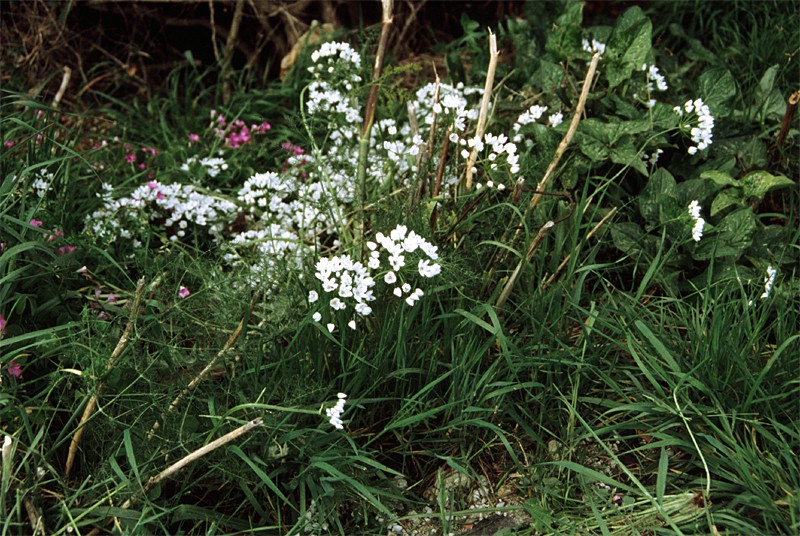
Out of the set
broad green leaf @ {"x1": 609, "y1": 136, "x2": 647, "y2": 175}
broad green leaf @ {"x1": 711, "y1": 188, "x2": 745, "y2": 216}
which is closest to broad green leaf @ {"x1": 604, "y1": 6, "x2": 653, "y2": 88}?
broad green leaf @ {"x1": 609, "y1": 136, "x2": 647, "y2": 175}

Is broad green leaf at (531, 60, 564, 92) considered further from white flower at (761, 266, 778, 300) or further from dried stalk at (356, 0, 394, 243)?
white flower at (761, 266, 778, 300)

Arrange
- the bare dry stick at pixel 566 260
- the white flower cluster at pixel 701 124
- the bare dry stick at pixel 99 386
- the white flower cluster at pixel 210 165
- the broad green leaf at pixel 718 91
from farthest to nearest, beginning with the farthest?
the white flower cluster at pixel 210 165 < the broad green leaf at pixel 718 91 < the white flower cluster at pixel 701 124 < the bare dry stick at pixel 566 260 < the bare dry stick at pixel 99 386

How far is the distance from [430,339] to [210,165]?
139cm

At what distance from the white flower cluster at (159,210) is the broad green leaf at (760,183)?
1783mm

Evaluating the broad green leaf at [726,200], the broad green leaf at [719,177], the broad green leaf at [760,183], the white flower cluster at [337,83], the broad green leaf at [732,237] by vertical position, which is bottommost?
the broad green leaf at [732,237]

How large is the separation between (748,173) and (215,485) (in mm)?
2027

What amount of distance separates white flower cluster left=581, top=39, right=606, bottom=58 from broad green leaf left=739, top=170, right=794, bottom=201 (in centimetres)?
68

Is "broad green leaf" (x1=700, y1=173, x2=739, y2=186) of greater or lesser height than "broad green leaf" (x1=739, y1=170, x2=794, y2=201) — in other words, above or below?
above

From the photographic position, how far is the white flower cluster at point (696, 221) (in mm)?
2551

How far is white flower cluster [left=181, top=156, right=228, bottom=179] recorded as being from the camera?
3250 mm

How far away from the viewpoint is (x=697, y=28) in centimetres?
388

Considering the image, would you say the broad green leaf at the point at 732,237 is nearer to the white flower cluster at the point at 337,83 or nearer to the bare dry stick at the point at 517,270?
the bare dry stick at the point at 517,270

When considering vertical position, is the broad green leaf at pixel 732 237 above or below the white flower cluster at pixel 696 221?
below

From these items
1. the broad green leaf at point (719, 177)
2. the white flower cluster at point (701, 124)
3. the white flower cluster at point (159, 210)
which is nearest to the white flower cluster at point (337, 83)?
the white flower cluster at point (159, 210)
